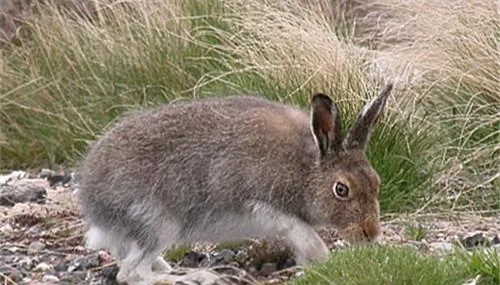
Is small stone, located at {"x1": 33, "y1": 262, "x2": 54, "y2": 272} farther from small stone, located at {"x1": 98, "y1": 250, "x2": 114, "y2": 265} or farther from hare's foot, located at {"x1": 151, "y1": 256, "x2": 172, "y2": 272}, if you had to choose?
hare's foot, located at {"x1": 151, "y1": 256, "x2": 172, "y2": 272}

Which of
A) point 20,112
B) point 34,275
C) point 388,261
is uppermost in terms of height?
point 388,261

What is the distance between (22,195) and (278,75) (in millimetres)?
1908

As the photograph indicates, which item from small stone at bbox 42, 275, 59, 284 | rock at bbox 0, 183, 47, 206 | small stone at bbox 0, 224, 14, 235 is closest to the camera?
small stone at bbox 42, 275, 59, 284

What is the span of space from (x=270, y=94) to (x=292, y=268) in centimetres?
287

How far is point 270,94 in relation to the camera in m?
9.77

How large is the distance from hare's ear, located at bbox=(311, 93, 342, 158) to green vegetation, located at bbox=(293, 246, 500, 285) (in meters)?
0.59

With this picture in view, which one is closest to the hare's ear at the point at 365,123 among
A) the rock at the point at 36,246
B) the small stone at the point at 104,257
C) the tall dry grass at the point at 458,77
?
the small stone at the point at 104,257

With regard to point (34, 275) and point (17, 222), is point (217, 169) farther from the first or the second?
point (17, 222)

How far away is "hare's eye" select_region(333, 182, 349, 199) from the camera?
6.70m

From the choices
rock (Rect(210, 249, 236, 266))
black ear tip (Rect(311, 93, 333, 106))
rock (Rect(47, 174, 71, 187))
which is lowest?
rock (Rect(47, 174, 71, 187))

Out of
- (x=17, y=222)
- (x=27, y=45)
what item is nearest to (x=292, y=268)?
(x=17, y=222)

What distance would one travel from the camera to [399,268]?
20.0ft

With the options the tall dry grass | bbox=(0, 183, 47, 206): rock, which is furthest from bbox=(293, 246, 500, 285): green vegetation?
bbox=(0, 183, 47, 206): rock

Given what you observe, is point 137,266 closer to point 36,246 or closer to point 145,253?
point 145,253
